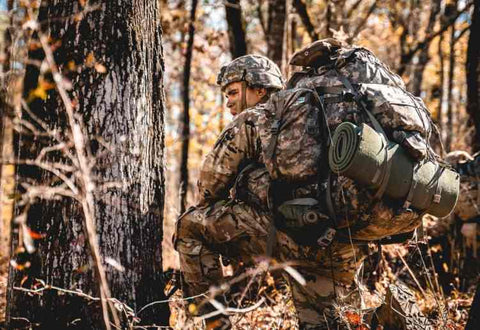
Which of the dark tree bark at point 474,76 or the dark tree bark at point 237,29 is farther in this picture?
the dark tree bark at point 237,29

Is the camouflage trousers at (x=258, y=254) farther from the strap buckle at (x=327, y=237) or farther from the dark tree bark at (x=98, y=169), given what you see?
the dark tree bark at (x=98, y=169)

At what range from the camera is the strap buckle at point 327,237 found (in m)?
3.30

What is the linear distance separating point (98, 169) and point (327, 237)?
1.42 metres

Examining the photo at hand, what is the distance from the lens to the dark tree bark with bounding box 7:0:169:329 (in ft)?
9.84

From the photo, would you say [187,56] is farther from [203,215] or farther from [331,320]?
[331,320]

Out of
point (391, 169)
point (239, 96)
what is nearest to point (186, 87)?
point (239, 96)

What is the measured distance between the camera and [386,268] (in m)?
5.35

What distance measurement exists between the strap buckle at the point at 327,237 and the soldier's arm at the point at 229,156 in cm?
80

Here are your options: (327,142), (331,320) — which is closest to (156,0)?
(327,142)

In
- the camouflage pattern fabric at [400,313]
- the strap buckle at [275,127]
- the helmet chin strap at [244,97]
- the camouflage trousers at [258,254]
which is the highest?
the helmet chin strap at [244,97]

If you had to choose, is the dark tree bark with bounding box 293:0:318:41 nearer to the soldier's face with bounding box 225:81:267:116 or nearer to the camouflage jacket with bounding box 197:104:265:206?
the soldier's face with bounding box 225:81:267:116

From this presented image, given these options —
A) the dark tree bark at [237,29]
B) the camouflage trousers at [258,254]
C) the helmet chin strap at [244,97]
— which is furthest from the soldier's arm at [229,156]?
the dark tree bark at [237,29]

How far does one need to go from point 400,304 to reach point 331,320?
517 millimetres

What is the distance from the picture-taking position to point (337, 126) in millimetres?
3330
